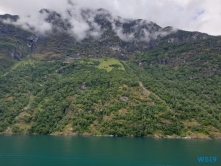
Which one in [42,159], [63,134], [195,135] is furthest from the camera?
[63,134]

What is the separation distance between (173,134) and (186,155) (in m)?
90.3

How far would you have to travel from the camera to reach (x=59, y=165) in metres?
81.2

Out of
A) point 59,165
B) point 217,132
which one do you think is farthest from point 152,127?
point 59,165

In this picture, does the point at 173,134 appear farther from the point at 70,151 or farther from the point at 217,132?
the point at 70,151

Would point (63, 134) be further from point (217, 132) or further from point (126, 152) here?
point (217, 132)

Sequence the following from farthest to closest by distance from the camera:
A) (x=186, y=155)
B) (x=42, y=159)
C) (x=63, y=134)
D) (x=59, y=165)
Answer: (x=63, y=134)
(x=186, y=155)
(x=42, y=159)
(x=59, y=165)

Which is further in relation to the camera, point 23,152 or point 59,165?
point 23,152

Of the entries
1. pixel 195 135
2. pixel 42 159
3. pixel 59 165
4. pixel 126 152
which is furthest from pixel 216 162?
pixel 195 135

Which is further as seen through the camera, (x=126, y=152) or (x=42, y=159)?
(x=126, y=152)

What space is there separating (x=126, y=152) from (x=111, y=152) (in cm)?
668

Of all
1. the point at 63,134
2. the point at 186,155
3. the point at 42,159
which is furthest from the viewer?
the point at 63,134

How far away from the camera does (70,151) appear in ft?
354

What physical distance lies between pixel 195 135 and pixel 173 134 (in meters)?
16.0

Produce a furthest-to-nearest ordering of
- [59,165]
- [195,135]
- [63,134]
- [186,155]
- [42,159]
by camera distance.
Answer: [63,134], [195,135], [186,155], [42,159], [59,165]
